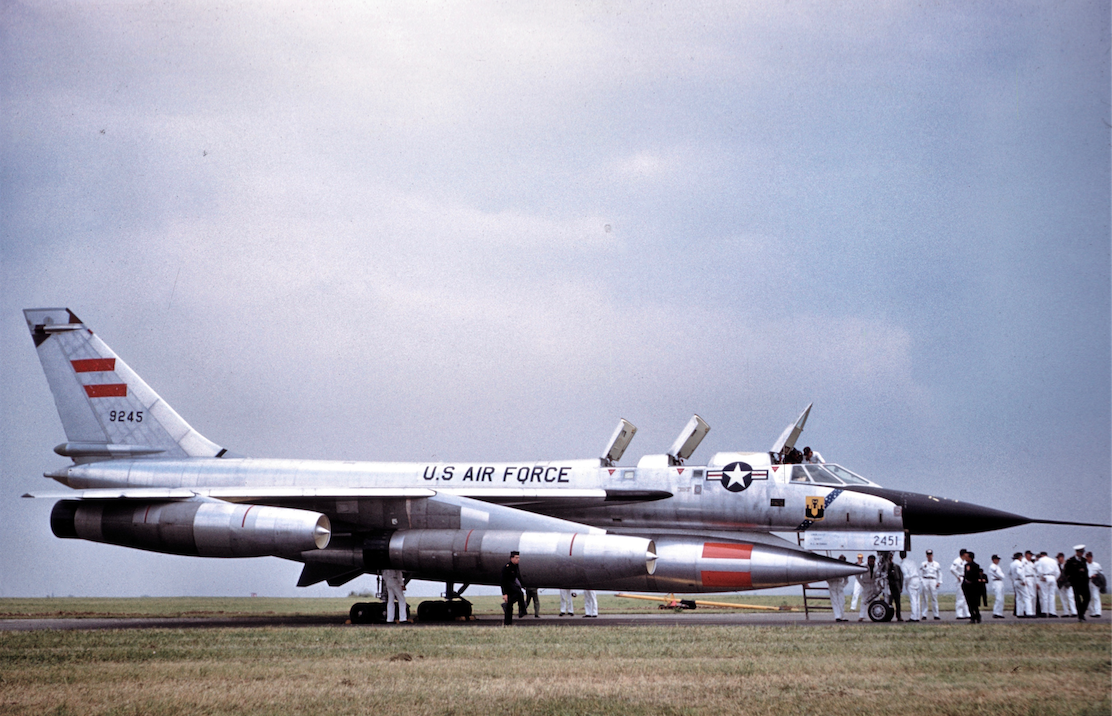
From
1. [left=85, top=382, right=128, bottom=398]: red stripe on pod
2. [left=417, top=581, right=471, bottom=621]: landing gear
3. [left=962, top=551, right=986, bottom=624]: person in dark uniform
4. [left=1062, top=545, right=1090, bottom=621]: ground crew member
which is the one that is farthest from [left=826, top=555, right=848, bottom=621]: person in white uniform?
[left=85, top=382, right=128, bottom=398]: red stripe on pod

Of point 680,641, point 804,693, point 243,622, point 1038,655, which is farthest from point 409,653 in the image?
point 243,622

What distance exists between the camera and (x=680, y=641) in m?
12.0

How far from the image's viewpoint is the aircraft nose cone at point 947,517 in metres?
15.4

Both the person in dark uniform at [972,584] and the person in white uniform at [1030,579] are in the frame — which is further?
the person in white uniform at [1030,579]

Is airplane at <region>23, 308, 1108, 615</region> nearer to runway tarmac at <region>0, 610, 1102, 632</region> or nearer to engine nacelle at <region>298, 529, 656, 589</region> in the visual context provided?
engine nacelle at <region>298, 529, 656, 589</region>

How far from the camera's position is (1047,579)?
1886cm

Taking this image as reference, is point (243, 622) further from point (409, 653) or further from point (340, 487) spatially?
point (409, 653)

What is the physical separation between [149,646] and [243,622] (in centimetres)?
561

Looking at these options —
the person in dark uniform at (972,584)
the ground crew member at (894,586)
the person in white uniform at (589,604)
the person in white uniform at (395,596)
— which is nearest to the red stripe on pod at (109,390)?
the person in white uniform at (395,596)

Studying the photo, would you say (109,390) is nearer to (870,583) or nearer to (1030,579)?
(870,583)

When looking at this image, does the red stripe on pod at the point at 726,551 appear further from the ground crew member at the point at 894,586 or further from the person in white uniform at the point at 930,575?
the person in white uniform at the point at 930,575

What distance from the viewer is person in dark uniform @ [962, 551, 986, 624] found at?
52.5 feet

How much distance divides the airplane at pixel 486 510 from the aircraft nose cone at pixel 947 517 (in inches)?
0.8

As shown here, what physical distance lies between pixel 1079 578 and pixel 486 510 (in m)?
9.46
